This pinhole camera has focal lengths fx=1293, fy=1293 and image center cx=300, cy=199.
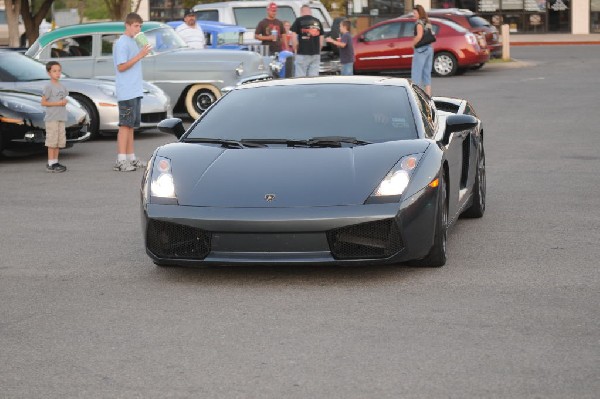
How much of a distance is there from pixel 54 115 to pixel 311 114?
655 centimetres

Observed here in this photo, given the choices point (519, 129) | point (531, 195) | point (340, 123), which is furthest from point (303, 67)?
point (340, 123)

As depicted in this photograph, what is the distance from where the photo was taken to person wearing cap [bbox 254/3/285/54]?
25109 millimetres

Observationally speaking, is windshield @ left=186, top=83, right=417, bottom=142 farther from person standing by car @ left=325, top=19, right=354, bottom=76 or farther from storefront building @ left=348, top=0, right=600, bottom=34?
storefront building @ left=348, top=0, right=600, bottom=34

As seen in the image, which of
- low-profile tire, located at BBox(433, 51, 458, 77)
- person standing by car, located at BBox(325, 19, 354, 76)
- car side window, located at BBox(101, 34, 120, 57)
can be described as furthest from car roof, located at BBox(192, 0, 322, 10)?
car side window, located at BBox(101, 34, 120, 57)

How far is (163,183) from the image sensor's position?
Result: 7.98m

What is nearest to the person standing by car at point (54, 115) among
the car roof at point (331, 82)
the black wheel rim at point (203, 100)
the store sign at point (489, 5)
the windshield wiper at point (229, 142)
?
the car roof at point (331, 82)

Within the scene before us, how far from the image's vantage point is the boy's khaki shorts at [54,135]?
14.6 metres

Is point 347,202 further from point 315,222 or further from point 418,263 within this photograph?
point 418,263

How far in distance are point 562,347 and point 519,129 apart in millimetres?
12777

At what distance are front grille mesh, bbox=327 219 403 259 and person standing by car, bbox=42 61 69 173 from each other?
299 inches

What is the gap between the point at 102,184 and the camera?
43.4 ft

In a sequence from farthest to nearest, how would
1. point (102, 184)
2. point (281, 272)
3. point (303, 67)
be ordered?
point (303, 67) → point (102, 184) → point (281, 272)

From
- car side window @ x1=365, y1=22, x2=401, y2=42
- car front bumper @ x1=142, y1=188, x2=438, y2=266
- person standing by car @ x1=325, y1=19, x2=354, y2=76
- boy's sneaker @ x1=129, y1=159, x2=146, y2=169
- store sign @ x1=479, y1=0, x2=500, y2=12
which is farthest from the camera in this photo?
store sign @ x1=479, y1=0, x2=500, y2=12

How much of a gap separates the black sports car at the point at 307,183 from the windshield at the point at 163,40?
41.1 ft
